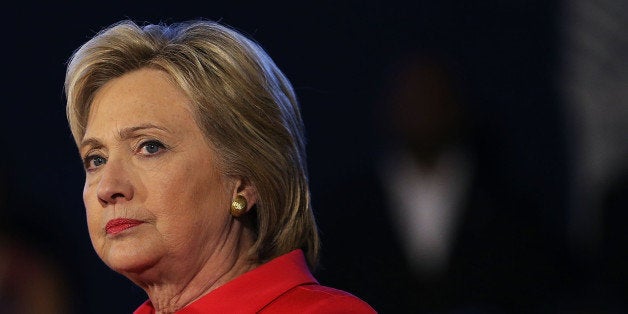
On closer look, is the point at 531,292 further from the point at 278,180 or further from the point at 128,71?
the point at 128,71

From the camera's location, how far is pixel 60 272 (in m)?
3.66

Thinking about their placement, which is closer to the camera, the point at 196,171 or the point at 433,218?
the point at 196,171

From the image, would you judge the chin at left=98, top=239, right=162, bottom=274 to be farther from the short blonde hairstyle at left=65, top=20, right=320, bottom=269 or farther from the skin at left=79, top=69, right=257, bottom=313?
the short blonde hairstyle at left=65, top=20, right=320, bottom=269

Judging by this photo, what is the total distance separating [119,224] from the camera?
205 cm

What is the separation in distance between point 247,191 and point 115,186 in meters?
0.28

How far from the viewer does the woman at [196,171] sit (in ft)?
6.70

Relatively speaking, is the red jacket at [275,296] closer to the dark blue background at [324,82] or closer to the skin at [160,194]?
the skin at [160,194]

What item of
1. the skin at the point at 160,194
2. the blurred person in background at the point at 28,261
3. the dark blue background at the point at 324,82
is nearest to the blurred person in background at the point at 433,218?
the dark blue background at the point at 324,82

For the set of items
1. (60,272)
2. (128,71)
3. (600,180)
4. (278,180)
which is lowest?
(60,272)

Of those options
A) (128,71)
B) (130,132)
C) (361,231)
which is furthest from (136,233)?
(361,231)

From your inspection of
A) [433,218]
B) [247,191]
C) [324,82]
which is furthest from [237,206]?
[324,82]

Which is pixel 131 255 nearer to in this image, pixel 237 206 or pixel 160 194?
pixel 160 194

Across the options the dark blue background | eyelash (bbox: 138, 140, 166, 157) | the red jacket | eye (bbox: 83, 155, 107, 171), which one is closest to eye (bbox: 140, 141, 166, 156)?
eyelash (bbox: 138, 140, 166, 157)

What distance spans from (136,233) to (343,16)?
1732 mm
